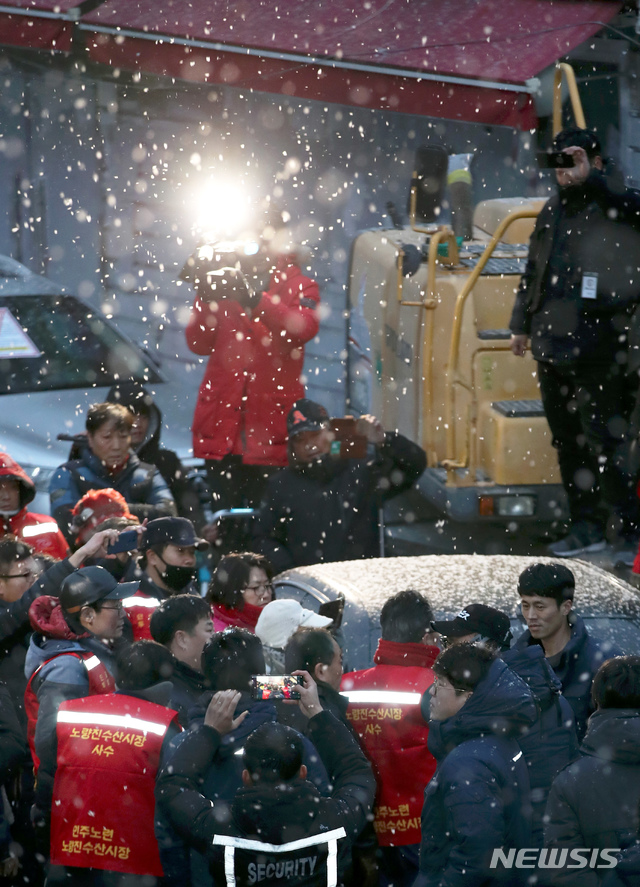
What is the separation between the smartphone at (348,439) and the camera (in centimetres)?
588

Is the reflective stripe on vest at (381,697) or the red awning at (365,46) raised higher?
the red awning at (365,46)

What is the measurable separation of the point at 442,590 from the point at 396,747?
1.20m

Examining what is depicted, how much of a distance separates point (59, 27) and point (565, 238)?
157 inches

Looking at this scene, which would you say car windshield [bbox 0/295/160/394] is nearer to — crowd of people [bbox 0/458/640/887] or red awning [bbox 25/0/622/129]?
red awning [bbox 25/0/622/129]

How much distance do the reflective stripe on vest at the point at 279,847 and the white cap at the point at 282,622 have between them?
1.00 metres

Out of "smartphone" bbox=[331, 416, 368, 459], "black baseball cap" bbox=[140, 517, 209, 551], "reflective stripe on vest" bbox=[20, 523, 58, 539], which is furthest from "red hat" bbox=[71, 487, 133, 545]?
"smartphone" bbox=[331, 416, 368, 459]

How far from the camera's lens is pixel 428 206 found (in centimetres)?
787

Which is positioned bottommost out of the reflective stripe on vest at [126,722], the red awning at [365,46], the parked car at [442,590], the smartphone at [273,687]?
the parked car at [442,590]

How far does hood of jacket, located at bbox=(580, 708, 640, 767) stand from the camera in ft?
10.1

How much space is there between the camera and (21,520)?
212 inches

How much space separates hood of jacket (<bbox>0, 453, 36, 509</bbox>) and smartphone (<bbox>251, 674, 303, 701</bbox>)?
7.58 feet

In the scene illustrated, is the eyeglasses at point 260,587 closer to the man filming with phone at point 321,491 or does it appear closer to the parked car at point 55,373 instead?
the man filming with phone at point 321,491

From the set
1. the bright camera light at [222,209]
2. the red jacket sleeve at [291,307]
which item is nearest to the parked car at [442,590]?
the red jacket sleeve at [291,307]

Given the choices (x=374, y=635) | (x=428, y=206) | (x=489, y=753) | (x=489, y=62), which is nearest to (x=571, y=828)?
(x=489, y=753)
